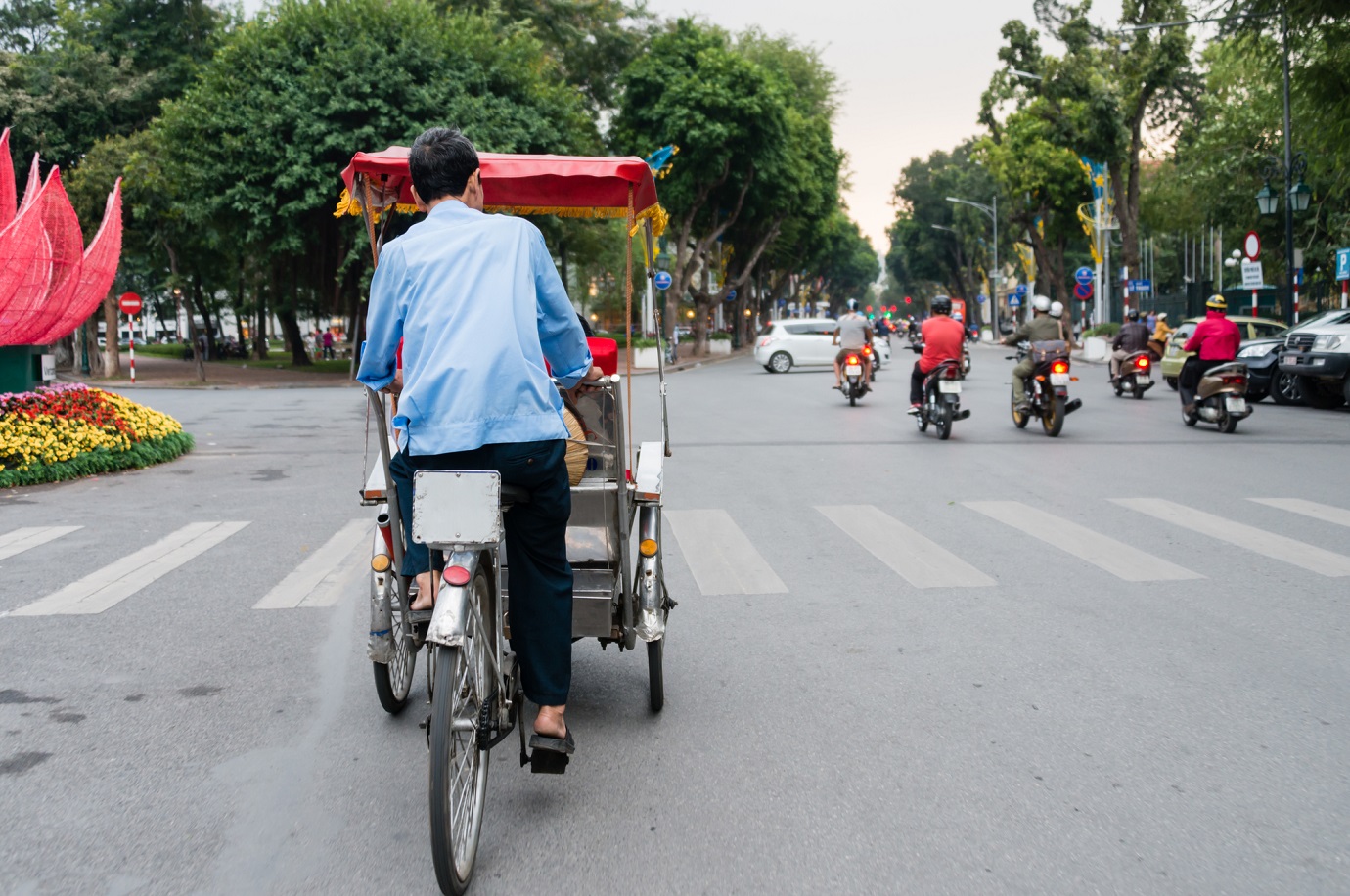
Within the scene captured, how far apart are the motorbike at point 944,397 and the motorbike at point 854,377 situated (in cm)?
529

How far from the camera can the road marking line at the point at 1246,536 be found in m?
7.04

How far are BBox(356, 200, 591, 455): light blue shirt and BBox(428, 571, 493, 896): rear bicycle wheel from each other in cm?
41

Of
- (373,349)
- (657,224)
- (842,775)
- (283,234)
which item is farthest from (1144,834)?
(283,234)

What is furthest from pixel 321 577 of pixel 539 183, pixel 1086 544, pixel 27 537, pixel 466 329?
pixel 1086 544

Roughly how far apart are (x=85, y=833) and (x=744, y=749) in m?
1.91

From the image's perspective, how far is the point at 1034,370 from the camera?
14906 mm

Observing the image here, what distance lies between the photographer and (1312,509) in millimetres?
9031

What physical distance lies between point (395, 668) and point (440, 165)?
177 cm

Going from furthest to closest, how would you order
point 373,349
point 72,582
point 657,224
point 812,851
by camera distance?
point 72,582
point 657,224
point 373,349
point 812,851

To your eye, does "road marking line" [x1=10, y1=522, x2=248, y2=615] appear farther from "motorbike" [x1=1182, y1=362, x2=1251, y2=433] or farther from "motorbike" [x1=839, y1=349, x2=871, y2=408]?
"motorbike" [x1=839, y1=349, x2=871, y2=408]

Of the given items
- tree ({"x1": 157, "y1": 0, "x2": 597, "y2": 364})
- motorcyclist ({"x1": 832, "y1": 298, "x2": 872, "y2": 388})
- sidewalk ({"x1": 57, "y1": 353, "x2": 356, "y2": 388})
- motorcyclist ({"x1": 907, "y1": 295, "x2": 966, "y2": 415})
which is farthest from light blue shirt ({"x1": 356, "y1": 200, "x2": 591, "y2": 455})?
sidewalk ({"x1": 57, "y1": 353, "x2": 356, "y2": 388})

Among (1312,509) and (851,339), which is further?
(851,339)

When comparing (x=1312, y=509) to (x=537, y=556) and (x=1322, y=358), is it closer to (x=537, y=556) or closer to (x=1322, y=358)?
(x=537, y=556)

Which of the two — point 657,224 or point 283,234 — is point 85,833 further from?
point 283,234
